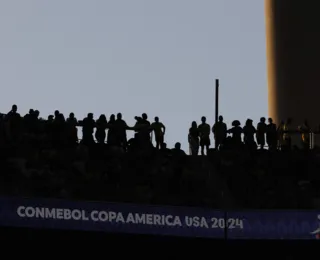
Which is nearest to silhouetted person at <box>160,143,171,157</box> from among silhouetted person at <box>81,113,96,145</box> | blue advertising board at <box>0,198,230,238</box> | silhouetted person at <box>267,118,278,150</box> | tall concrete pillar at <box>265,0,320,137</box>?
blue advertising board at <box>0,198,230,238</box>

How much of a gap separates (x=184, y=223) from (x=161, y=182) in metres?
1.16

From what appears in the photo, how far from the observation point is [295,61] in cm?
4428

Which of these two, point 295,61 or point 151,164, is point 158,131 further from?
point 295,61

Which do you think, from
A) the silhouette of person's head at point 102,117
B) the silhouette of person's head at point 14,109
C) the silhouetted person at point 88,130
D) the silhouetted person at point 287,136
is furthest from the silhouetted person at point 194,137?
the silhouette of person's head at point 14,109

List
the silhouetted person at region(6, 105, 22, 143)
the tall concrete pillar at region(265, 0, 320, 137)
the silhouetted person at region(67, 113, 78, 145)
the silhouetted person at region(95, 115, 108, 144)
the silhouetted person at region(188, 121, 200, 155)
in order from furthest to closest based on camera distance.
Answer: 1. the tall concrete pillar at region(265, 0, 320, 137)
2. the silhouetted person at region(188, 121, 200, 155)
3. the silhouetted person at region(95, 115, 108, 144)
4. the silhouetted person at region(67, 113, 78, 145)
5. the silhouetted person at region(6, 105, 22, 143)

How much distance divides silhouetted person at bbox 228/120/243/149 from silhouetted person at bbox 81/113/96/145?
4041mm

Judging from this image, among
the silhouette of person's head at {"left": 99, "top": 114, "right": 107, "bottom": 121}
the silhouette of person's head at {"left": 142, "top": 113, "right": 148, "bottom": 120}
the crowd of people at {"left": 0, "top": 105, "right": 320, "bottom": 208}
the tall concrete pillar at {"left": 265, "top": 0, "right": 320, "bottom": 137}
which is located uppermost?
the tall concrete pillar at {"left": 265, "top": 0, "right": 320, "bottom": 137}

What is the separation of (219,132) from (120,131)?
3.00m

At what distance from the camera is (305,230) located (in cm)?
3481

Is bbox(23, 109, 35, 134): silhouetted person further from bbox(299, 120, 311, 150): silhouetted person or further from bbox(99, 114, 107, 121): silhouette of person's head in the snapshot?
bbox(299, 120, 311, 150): silhouetted person

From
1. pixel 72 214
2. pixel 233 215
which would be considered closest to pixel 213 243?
pixel 233 215

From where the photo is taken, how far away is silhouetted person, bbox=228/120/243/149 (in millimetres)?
35656

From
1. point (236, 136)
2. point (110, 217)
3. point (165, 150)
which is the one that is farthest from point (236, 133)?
point (110, 217)

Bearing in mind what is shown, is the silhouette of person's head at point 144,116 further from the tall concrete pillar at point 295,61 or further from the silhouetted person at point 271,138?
the tall concrete pillar at point 295,61
